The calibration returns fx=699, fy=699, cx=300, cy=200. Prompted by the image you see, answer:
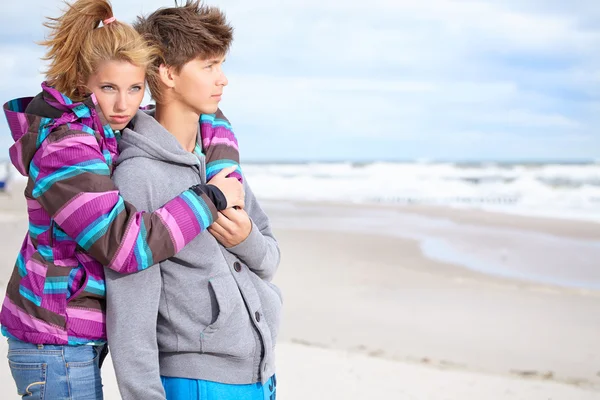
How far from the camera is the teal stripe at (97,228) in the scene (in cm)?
187

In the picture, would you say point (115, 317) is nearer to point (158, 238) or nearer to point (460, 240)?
point (158, 238)

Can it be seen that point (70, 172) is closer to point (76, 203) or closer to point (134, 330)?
point (76, 203)

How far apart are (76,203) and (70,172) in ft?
0.29

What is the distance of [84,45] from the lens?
210cm

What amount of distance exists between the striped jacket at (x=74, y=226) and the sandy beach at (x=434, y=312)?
2454 mm

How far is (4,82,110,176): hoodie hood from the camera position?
196cm

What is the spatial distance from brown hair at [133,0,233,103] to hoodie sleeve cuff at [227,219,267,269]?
21.1 inches

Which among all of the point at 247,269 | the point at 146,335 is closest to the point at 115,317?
the point at 146,335

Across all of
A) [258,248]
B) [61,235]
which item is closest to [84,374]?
[61,235]

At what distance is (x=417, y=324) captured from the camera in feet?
22.2

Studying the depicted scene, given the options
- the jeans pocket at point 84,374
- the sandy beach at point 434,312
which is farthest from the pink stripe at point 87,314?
the sandy beach at point 434,312

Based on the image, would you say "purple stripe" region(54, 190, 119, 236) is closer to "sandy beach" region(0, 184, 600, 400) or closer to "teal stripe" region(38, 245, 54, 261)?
"teal stripe" region(38, 245, 54, 261)

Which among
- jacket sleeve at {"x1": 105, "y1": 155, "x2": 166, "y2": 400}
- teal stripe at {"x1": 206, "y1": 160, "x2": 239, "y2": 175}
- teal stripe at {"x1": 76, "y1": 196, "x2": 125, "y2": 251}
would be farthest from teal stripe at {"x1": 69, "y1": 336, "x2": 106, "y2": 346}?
teal stripe at {"x1": 206, "y1": 160, "x2": 239, "y2": 175}

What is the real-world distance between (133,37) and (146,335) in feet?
2.89
